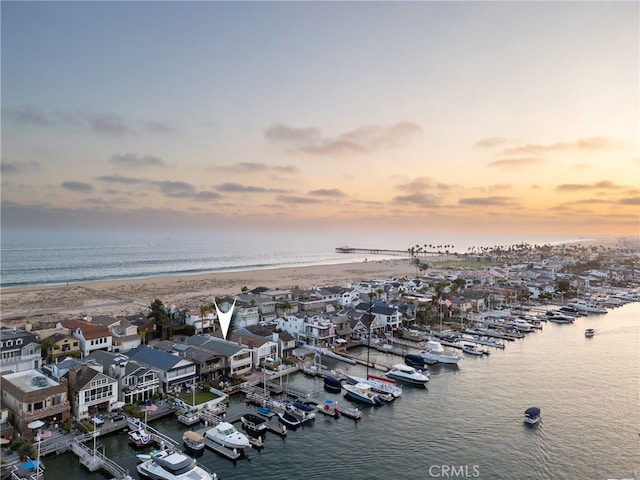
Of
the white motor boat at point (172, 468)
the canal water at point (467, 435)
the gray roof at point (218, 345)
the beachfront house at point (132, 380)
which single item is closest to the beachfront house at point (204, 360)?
the gray roof at point (218, 345)

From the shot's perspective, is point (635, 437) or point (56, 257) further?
point (56, 257)

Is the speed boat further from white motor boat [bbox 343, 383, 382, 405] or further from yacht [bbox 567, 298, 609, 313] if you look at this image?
yacht [bbox 567, 298, 609, 313]

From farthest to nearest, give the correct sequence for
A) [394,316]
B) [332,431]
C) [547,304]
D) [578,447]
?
[547,304] → [394,316] → [332,431] → [578,447]

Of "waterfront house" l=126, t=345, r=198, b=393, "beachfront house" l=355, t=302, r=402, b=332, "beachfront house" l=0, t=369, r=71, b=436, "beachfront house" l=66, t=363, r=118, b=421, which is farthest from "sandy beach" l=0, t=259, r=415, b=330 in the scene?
"beachfront house" l=355, t=302, r=402, b=332

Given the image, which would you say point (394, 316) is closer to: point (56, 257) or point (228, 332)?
point (228, 332)

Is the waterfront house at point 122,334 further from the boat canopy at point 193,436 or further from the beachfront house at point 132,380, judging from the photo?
the boat canopy at point 193,436

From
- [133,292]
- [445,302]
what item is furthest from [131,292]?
[445,302]

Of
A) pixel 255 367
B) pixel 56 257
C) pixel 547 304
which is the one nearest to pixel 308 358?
pixel 255 367
